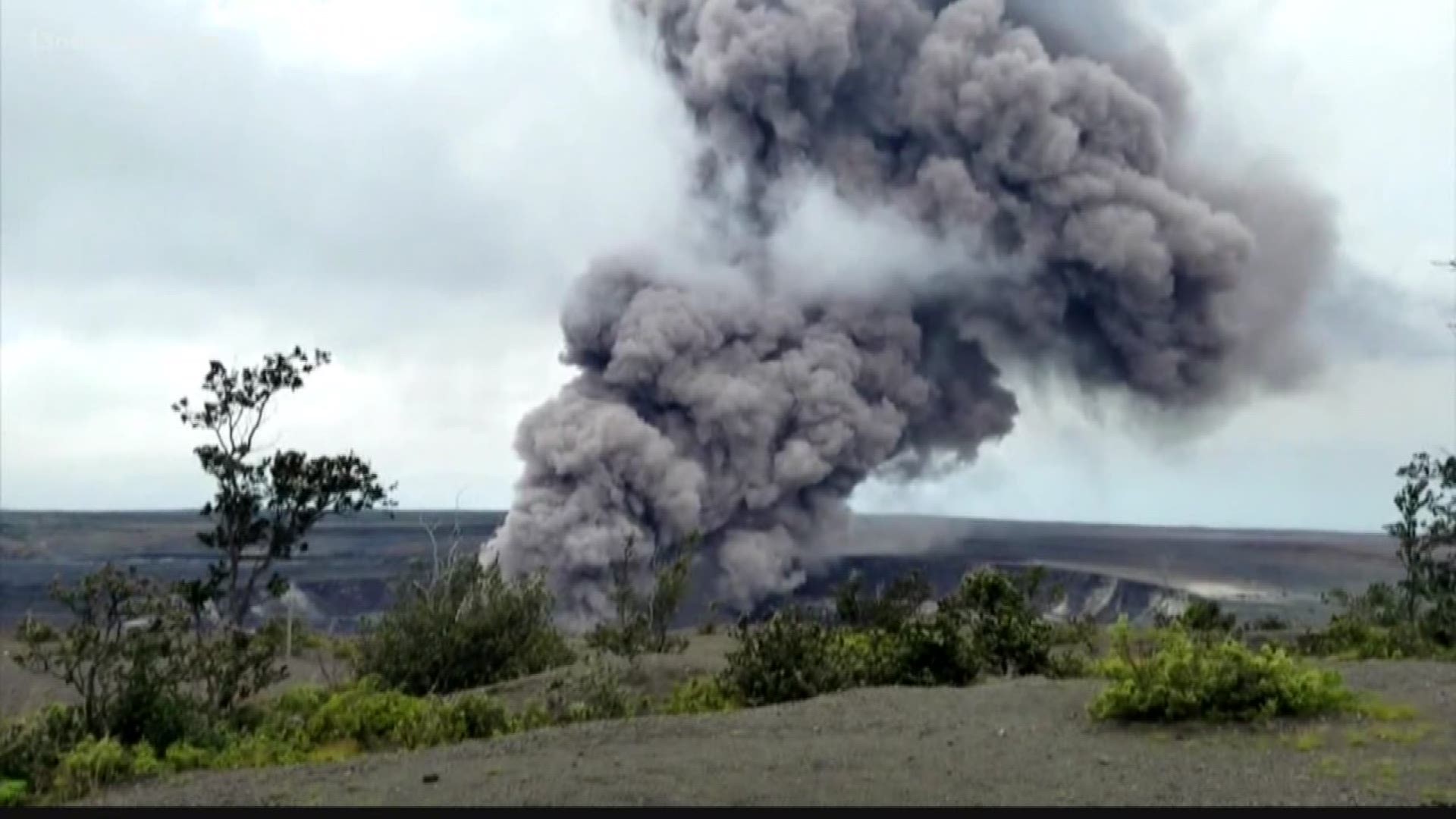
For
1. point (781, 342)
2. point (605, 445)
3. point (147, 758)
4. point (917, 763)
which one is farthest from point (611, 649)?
point (781, 342)

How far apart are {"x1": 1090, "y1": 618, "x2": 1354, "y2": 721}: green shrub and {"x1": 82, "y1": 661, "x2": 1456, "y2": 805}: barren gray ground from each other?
24 cm

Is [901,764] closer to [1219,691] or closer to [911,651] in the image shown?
[1219,691]

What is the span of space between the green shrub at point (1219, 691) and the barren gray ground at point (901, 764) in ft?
0.78

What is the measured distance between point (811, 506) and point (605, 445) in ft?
19.8

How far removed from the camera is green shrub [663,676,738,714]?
12.7 meters

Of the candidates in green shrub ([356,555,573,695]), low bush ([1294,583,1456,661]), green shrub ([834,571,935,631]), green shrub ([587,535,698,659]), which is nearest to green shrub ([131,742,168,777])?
green shrub ([356,555,573,695])

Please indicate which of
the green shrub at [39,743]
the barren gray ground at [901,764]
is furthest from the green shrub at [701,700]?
the green shrub at [39,743]

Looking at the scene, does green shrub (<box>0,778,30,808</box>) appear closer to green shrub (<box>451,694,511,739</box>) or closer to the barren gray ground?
the barren gray ground

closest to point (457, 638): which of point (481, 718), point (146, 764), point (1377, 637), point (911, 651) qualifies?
point (481, 718)

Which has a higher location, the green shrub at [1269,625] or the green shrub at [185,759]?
the green shrub at [1269,625]

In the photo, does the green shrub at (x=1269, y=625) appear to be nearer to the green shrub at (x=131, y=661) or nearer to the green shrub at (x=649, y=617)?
the green shrub at (x=649, y=617)

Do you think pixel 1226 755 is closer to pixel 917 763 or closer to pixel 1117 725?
pixel 1117 725

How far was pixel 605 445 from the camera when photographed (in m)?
34.5

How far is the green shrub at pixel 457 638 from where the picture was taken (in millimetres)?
16312
